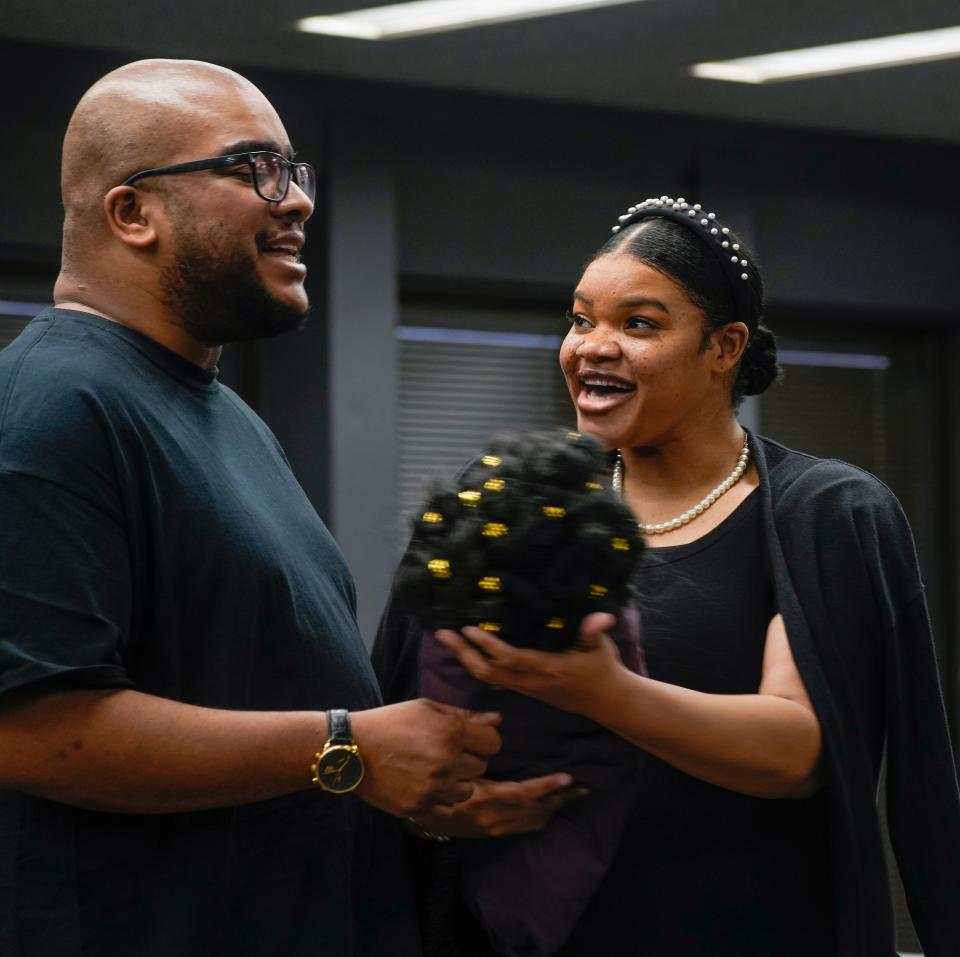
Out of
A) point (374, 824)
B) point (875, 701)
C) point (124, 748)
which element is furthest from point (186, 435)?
point (875, 701)

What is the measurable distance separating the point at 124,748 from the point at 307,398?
4775 mm

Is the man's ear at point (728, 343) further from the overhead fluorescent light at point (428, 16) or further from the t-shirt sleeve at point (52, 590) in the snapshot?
the overhead fluorescent light at point (428, 16)

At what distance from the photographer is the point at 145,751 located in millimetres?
1652

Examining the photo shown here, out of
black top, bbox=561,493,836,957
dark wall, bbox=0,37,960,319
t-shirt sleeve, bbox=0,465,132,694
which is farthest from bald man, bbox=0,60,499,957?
dark wall, bbox=0,37,960,319

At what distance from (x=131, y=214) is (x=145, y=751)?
65 cm

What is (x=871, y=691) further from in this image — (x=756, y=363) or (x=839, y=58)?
(x=839, y=58)

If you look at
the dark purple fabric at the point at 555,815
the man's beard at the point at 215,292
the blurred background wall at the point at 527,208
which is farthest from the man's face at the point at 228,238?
the blurred background wall at the point at 527,208

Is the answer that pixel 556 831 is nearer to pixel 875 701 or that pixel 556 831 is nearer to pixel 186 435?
pixel 875 701

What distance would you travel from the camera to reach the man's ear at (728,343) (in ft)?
7.10

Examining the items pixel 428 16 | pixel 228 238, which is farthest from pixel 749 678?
pixel 428 16

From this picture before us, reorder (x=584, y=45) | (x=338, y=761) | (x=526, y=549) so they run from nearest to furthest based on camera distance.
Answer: (x=526, y=549), (x=338, y=761), (x=584, y=45)

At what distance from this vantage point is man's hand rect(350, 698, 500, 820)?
Result: 176cm

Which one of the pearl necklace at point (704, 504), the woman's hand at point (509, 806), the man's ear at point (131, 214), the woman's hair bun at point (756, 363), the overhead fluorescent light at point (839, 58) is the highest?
the overhead fluorescent light at point (839, 58)

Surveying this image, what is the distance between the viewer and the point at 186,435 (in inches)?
72.8
